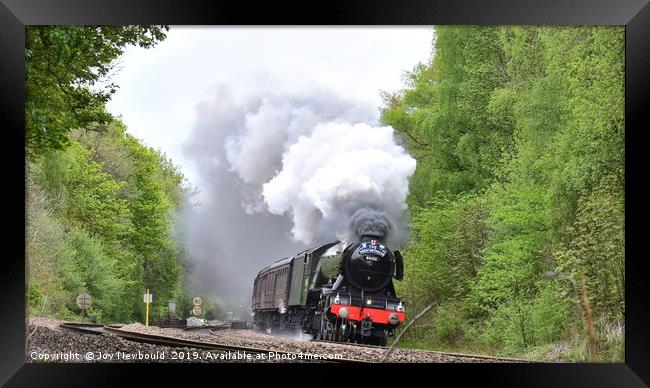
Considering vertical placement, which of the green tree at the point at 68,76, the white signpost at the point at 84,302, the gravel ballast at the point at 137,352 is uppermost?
the green tree at the point at 68,76

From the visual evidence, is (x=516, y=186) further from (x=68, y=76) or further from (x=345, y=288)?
(x=68, y=76)

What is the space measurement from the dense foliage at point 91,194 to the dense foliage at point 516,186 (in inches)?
153

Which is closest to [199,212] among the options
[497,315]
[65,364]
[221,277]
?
[221,277]

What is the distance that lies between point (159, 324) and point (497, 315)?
16.6 ft

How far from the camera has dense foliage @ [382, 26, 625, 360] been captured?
13.0m

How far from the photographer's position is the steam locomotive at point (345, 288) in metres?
15.1

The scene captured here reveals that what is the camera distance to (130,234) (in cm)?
1390

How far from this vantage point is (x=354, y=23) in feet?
36.2

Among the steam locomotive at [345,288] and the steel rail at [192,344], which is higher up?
the steam locomotive at [345,288]

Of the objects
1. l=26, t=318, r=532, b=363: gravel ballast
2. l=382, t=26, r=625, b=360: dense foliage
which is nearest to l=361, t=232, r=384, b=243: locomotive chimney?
l=382, t=26, r=625, b=360: dense foliage

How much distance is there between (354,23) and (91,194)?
5499 millimetres

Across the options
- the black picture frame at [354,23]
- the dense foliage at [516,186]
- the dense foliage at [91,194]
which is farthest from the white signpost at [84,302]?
the dense foliage at [516,186]

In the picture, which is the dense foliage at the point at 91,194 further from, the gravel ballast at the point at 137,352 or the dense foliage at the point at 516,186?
the dense foliage at the point at 516,186

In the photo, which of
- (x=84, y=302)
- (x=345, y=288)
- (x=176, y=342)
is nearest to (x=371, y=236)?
(x=345, y=288)
